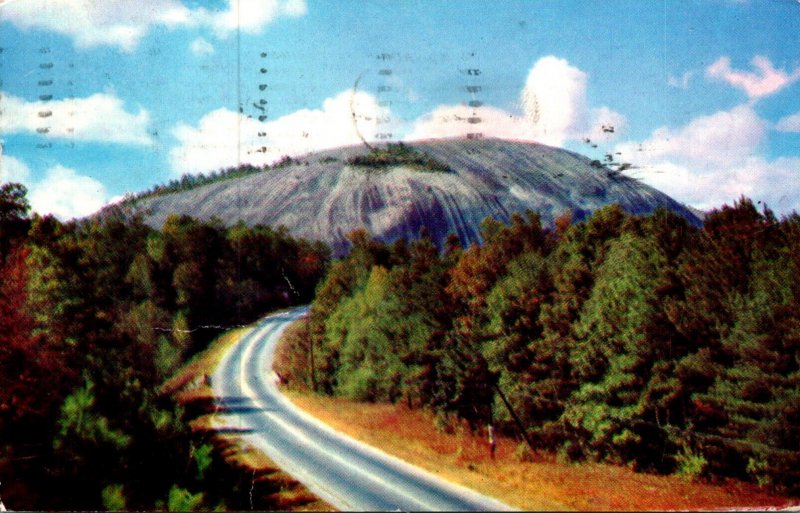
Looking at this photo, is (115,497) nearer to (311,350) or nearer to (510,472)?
(311,350)

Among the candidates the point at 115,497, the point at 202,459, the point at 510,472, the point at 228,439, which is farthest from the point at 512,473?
the point at 115,497

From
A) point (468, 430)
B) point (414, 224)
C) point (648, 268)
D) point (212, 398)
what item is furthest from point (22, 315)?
point (648, 268)

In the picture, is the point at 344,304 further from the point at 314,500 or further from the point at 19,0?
the point at 19,0

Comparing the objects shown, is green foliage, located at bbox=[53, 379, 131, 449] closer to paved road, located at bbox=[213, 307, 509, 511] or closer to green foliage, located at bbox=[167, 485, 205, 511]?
green foliage, located at bbox=[167, 485, 205, 511]

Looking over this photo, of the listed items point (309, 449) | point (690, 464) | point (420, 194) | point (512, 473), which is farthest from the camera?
point (420, 194)

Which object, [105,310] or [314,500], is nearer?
[314,500]
